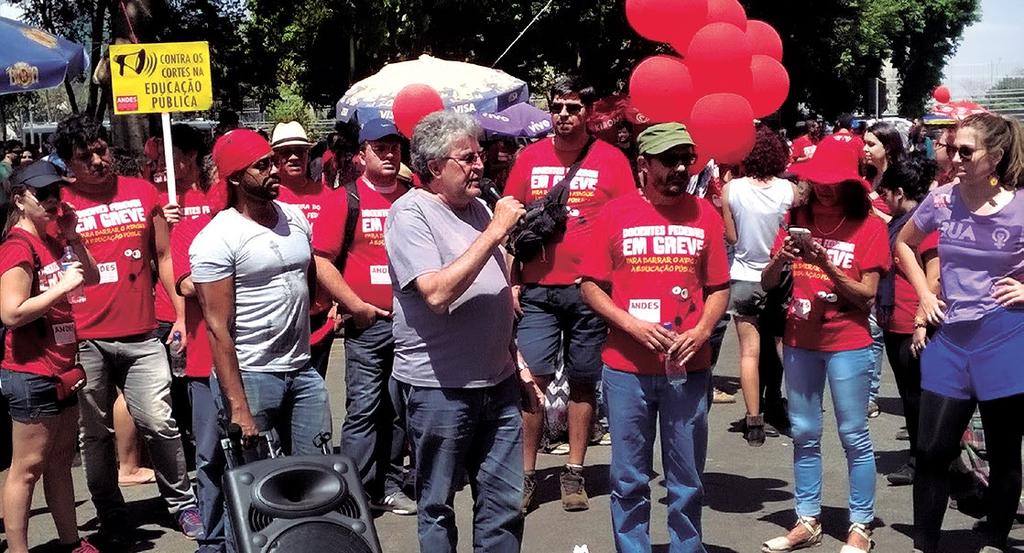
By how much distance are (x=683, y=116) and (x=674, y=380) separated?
2.53 metres

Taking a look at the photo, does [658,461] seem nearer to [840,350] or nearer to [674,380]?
[840,350]

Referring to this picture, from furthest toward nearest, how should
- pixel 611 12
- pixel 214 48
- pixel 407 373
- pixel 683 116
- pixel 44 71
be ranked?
pixel 214 48 → pixel 611 12 → pixel 44 71 → pixel 683 116 → pixel 407 373

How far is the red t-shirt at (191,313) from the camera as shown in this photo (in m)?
5.81

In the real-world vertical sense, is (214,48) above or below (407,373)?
above

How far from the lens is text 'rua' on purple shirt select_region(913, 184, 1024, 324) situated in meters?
5.30

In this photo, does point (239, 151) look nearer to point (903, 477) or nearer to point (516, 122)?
point (903, 477)

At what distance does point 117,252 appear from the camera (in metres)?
6.58

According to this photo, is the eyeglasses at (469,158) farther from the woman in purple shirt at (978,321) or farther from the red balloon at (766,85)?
the red balloon at (766,85)

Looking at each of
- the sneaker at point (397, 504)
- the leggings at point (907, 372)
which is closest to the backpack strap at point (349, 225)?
the sneaker at point (397, 504)

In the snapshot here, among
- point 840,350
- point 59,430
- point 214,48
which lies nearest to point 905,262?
point 840,350

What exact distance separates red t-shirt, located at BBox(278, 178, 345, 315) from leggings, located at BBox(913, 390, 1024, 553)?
293cm

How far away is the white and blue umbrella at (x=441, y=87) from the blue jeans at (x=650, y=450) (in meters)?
6.67

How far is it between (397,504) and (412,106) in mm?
2439

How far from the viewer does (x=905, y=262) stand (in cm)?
605
